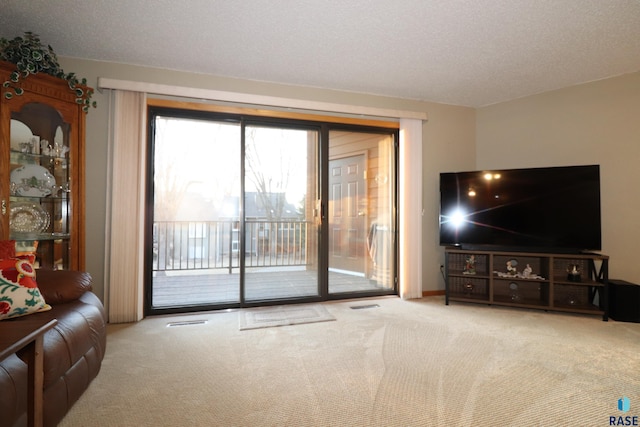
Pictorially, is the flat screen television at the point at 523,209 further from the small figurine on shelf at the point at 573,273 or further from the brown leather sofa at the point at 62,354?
the brown leather sofa at the point at 62,354

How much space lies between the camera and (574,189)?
3211 mm

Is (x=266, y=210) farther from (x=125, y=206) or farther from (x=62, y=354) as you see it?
(x=62, y=354)

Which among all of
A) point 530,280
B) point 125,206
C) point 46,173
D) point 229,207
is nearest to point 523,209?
point 530,280

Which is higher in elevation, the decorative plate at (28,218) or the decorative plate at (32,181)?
the decorative plate at (32,181)

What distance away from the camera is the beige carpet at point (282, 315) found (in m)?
2.94

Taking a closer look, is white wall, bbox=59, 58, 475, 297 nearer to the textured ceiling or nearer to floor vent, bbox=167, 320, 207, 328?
the textured ceiling

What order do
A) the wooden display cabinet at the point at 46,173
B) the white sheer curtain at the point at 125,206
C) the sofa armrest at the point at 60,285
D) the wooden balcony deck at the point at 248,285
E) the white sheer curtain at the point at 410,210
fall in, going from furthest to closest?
the wooden balcony deck at the point at 248,285
the white sheer curtain at the point at 410,210
the white sheer curtain at the point at 125,206
the wooden display cabinet at the point at 46,173
the sofa armrest at the point at 60,285

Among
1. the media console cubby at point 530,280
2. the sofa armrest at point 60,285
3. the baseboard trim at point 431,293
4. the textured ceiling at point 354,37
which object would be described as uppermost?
the textured ceiling at point 354,37

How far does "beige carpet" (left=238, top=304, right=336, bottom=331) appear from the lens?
2.94m

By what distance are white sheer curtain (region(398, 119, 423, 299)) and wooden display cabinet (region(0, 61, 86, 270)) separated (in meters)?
3.22

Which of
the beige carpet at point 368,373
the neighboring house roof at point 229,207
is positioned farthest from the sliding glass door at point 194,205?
the beige carpet at point 368,373

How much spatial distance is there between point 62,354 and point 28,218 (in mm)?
1621

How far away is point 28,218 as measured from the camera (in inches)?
98.3

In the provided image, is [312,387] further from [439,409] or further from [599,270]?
[599,270]
